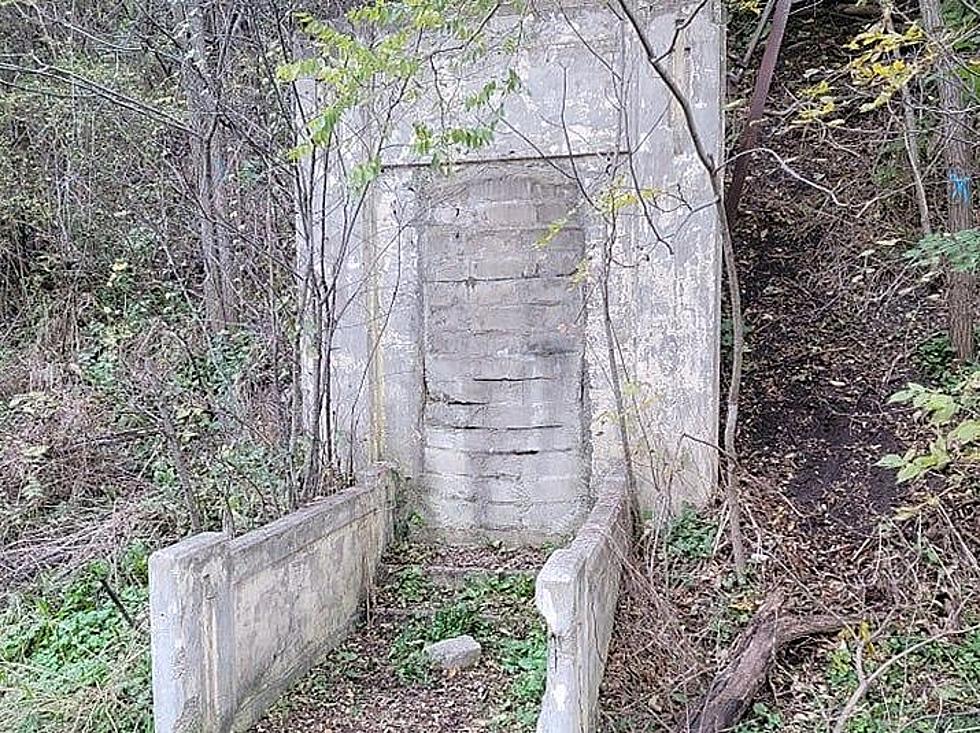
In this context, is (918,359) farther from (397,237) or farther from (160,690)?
(160,690)

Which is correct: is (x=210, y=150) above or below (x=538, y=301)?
above

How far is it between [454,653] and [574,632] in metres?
1.56

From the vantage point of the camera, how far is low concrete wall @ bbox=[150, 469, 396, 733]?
374 cm

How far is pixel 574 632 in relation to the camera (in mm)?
3582

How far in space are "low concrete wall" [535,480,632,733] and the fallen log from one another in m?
0.53

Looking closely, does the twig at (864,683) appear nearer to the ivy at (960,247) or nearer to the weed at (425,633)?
the weed at (425,633)

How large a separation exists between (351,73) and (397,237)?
93.0 inches

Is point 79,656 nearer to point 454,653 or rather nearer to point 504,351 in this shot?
point 454,653

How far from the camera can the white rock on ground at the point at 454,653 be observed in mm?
4906

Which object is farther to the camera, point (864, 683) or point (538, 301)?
point (538, 301)

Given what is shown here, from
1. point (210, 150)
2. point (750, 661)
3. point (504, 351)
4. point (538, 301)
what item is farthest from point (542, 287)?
point (750, 661)

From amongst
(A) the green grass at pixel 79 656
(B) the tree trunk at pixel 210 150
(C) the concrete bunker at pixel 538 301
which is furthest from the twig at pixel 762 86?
(A) the green grass at pixel 79 656

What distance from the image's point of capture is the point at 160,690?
12.3ft

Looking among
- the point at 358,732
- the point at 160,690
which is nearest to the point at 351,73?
the point at 160,690
